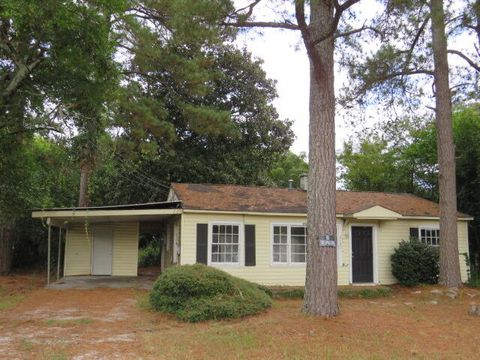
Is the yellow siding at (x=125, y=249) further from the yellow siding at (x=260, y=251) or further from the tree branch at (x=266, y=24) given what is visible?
the tree branch at (x=266, y=24)

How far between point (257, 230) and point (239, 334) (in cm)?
759

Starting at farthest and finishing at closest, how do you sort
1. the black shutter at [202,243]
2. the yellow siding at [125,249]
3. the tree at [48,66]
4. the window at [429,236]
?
the yellow siding at [125,249] → the window at [429,236] → the black shutter at [202,243] → the tree at [48,66]

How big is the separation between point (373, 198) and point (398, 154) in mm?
10240

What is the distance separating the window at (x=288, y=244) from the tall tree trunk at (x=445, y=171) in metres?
4.36

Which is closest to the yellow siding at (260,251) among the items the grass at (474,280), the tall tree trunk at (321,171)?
the grass at (474,280)

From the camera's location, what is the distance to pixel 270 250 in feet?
50.8

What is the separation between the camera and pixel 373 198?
18.6 m

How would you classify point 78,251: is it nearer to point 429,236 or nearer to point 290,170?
point 429,236

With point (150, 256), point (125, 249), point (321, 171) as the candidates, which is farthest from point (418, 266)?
point (150, 256)

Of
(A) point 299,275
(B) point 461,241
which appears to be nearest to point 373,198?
(B) point 461,241

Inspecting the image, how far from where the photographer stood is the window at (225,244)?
49.0 feet

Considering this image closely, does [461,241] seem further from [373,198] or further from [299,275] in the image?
[299,275]

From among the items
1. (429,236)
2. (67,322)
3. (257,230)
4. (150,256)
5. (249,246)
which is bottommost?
(67,322)

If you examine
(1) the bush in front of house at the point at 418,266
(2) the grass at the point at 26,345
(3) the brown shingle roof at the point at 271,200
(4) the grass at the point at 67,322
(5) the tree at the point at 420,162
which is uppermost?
(5) the tree at the point at 420,162
